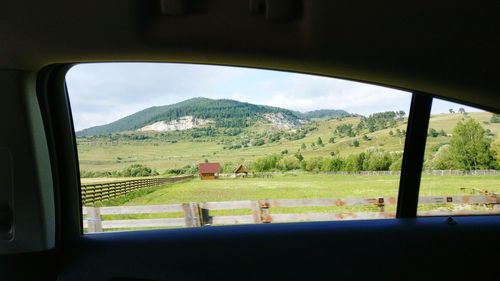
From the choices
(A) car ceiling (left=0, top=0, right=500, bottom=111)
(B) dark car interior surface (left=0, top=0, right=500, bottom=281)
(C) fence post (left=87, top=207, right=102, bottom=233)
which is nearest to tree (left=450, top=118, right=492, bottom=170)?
(B) dark car interior surface (left=0, top=0, right=500, bottom=281)

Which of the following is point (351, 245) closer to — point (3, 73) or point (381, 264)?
point (381, 264)

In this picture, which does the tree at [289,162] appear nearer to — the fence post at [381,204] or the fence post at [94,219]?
the fence post at [381,204]

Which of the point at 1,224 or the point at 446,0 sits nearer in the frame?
the point at 446,0

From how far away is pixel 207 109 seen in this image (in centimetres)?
269

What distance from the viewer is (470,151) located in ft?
9.02

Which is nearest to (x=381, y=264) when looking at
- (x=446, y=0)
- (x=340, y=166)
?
(x=340, y=166)

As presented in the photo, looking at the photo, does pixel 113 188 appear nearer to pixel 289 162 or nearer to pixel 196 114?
pixel 196 114

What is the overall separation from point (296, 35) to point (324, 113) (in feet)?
3.40

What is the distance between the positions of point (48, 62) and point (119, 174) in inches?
35.0

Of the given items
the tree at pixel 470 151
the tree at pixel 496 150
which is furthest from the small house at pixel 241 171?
the tree at pixel 496 150

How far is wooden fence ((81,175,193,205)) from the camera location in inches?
107

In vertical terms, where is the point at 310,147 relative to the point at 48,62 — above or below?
below

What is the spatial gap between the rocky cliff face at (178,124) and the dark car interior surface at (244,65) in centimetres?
50

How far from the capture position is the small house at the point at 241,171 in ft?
8.89
